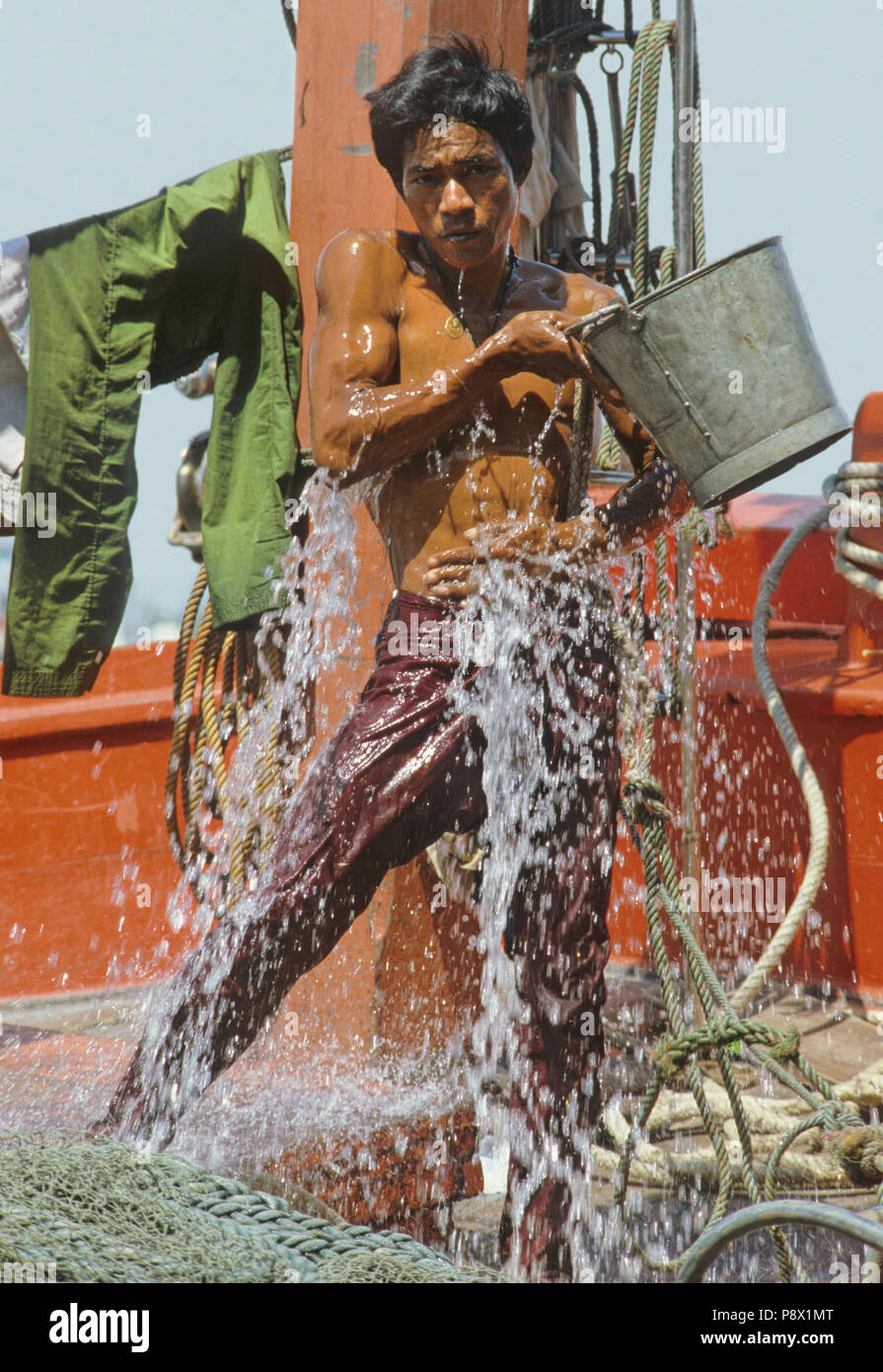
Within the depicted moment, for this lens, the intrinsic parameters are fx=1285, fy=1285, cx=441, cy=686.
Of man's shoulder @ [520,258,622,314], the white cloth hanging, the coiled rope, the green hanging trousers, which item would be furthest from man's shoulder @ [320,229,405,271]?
the coiled rope

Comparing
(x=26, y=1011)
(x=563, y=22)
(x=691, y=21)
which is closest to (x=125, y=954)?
(x=26, y=1011)

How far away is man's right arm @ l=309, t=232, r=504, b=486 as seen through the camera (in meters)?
2.71

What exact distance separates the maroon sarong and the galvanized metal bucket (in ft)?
1.82

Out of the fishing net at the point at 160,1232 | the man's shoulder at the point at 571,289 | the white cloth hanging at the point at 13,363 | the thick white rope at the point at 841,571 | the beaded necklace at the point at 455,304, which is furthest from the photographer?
the thick white rope at the point at 841,571

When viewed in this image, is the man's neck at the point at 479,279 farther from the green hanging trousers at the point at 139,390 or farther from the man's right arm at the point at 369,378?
the green hanging trousers at the point at 139,390

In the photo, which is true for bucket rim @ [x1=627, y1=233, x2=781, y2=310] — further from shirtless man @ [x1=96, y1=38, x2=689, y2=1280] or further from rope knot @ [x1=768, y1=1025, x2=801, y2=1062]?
rope knot @ [x1=768, y1=1025, x2=801, y2=1062]

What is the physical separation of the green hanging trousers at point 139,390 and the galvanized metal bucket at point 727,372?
4.74 ft

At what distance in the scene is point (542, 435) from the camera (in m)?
2.98

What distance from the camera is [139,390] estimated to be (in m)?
3.72

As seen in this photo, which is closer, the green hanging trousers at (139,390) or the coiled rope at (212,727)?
the green hanging trousers at (139,390)

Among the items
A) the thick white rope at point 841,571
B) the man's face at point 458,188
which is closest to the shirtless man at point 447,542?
the man's face at point 458,188

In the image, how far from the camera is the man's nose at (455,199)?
9.11 ft

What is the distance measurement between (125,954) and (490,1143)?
1.87m

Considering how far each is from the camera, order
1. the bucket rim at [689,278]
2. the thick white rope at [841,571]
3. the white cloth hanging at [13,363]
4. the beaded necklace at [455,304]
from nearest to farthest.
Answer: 1. the bucket rim at [689,278]
2. the beaded necklace at [455,304]
3. the white cloth hanging at [13,363]
4. the thick white rope at [841,571]
